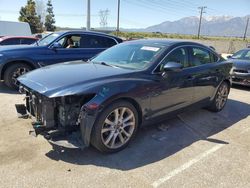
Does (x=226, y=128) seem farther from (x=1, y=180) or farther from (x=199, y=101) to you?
(x=1, y=180)

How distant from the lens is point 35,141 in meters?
4.17

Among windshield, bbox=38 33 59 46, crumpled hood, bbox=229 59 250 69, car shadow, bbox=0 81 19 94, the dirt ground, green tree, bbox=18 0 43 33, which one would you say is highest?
green tree, bbox=18 0 43 33

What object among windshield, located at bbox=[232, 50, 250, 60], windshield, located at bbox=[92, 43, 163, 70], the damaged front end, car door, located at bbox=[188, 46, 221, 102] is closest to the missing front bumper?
the damaged front end

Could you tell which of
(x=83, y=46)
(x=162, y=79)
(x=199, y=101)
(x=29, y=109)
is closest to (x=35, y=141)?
(x=29, y=109)

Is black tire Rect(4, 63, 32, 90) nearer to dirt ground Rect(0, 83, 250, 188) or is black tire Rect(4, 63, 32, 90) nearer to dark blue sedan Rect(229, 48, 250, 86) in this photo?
dirt ground Rect(0, 83, 250, 188)

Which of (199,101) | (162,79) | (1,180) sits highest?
(162,79)

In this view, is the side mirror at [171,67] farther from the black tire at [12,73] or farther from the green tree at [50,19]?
the green tree at [50,19]

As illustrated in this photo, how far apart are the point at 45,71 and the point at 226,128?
3.40 metres

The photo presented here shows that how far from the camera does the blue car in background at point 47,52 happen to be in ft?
23.8

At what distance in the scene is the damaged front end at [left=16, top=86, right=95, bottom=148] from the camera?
3480 mm

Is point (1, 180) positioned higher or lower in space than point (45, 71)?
lower

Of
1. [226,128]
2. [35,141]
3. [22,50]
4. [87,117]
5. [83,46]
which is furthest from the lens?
[83,46]

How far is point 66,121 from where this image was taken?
3.57m

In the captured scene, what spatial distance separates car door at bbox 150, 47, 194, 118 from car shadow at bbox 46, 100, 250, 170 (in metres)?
0.42
